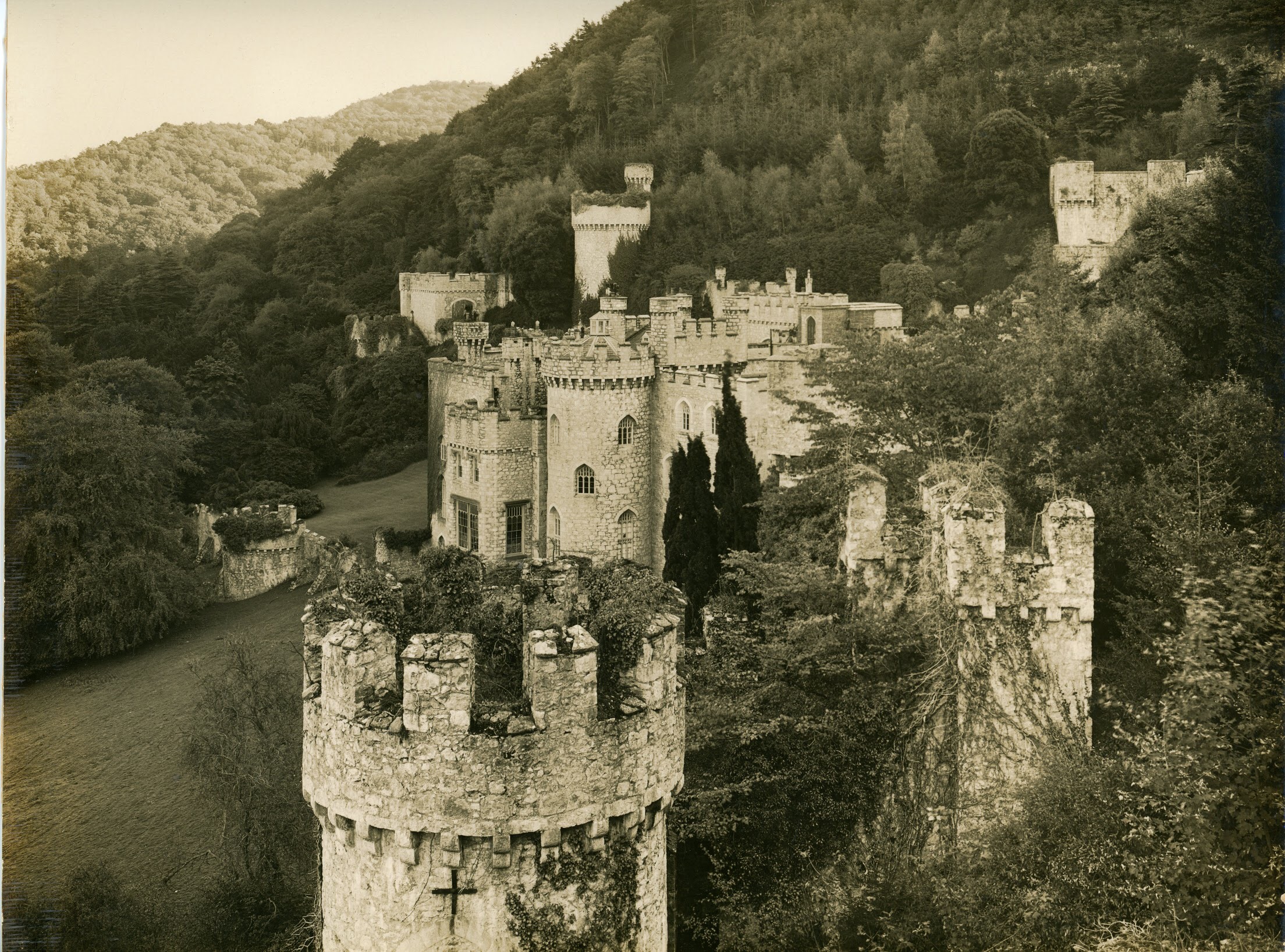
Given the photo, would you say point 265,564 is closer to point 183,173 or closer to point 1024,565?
point 183,173

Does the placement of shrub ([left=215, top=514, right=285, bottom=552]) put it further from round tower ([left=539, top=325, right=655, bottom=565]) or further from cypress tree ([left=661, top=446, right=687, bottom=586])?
cypress tree ([left=661, top=446, right=687, bottom=586])

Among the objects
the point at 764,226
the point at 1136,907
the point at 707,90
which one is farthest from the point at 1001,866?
the point at 707,90

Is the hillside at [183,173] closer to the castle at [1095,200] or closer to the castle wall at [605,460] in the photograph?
the castle wall at [605,460]

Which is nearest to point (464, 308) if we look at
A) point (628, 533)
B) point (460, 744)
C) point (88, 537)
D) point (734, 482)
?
point (628, 533)

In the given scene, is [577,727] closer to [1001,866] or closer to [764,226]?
[1001,866]

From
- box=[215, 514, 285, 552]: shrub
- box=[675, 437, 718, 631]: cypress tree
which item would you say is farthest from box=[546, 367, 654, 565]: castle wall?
box=[215, 514, 285, 552]: shrub
